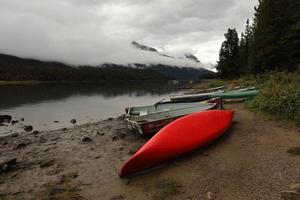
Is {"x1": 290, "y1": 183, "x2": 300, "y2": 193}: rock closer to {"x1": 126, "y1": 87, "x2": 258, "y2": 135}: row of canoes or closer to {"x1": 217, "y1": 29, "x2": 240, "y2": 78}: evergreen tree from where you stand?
{"x1": 126, "y1": 87, "x2": 258, "y2": 135}: row of canoes

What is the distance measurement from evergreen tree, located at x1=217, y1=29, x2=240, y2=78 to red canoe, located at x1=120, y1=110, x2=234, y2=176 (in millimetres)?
48802

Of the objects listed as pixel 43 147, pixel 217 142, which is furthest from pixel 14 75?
pixel 217 142

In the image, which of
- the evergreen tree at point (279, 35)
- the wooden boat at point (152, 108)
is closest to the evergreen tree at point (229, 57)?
the evergreen tree at point (279, 35)

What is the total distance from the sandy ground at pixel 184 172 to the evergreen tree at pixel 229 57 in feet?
153

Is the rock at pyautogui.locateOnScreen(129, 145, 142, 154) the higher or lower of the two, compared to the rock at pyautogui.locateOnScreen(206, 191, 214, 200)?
lower

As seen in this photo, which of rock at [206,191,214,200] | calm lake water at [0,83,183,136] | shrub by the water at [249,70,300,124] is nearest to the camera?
rock at [206,191,214,200]

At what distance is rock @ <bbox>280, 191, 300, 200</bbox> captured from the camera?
6.26m

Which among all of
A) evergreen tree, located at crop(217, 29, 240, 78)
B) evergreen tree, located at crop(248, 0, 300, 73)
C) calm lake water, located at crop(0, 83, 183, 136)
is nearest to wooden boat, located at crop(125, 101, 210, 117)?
calm lake water, located at crop(0, 83, 183, 136)

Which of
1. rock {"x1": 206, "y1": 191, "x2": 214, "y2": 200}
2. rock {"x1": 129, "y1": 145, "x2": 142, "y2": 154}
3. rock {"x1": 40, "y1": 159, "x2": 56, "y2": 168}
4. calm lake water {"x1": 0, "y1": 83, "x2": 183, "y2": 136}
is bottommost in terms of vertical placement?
→ calm lake water {"x1": 0, "y1": 83, "x2": 183, "y2": 136}

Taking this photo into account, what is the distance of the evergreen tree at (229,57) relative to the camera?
195 feet

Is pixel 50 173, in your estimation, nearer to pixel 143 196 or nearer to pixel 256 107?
pixel 143 196

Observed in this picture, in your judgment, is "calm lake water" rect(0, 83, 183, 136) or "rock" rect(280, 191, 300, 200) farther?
"calm lake water" rect(0, 83, 183, 136)

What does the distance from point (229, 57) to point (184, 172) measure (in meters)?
54.9

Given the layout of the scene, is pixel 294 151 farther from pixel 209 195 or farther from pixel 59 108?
pixel 59 108
